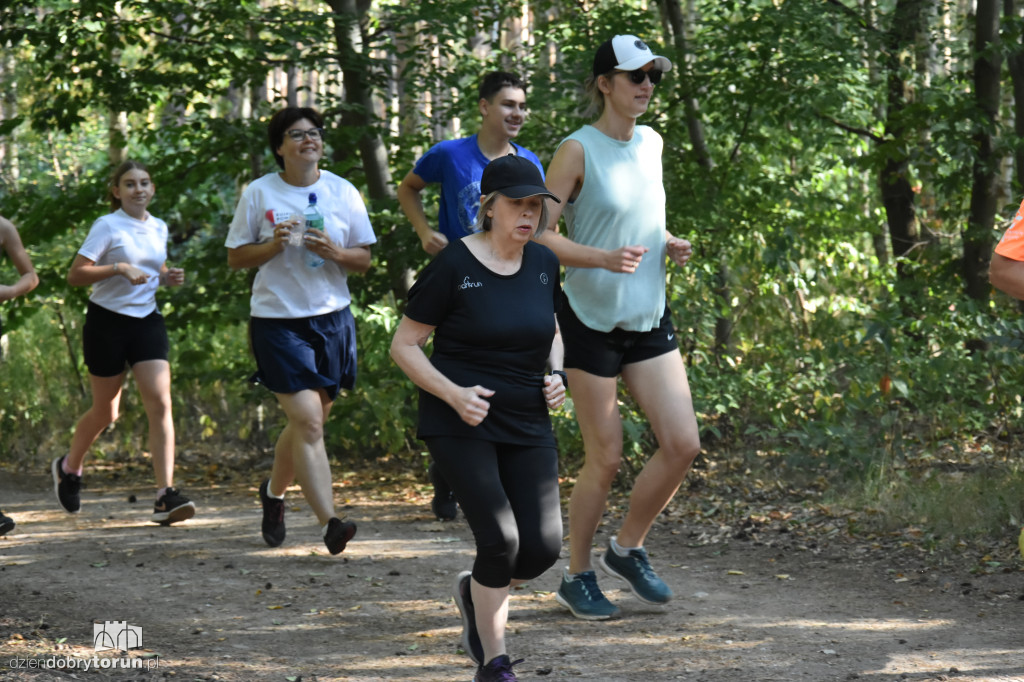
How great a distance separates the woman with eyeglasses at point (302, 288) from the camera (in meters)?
5.60

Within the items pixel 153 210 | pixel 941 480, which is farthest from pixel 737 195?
pixel 153 210

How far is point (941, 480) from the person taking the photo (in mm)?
7223

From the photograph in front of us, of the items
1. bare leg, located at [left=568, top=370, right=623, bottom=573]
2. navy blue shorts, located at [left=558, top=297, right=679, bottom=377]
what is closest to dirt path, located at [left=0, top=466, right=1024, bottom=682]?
bare leg, located at [left=568, top=370, right=623, bottom=573]

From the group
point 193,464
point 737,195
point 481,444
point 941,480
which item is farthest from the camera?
point 193,464

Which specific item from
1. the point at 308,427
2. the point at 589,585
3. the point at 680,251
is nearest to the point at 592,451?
the point at 589,585

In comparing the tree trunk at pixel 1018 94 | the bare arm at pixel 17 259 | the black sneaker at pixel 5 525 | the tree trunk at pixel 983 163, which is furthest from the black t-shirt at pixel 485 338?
the tree trunk at pixel 983 163

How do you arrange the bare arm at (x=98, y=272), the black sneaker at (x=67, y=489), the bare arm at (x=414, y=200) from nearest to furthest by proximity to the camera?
1. the bare arm at (x=414, y=200)
2. the bare arm at (x=98, y=272)
3. the black sneaker at (x=67, y=489)

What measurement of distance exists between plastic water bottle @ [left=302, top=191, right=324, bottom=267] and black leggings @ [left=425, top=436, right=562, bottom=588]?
86.1 inches

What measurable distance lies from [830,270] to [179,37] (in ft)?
17.5

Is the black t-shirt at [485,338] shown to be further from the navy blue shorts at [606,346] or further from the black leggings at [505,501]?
the navy blue shorts at [606,346]

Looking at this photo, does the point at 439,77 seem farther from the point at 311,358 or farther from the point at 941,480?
the point at 941,480

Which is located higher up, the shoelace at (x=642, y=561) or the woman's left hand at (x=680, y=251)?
the woman's left hand at (x=680, y=251)

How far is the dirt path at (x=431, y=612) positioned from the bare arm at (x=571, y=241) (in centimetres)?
149

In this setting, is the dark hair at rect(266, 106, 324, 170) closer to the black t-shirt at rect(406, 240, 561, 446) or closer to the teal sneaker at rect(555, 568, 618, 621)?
the black t-shirt at rect(406, 240, 561, 446)
